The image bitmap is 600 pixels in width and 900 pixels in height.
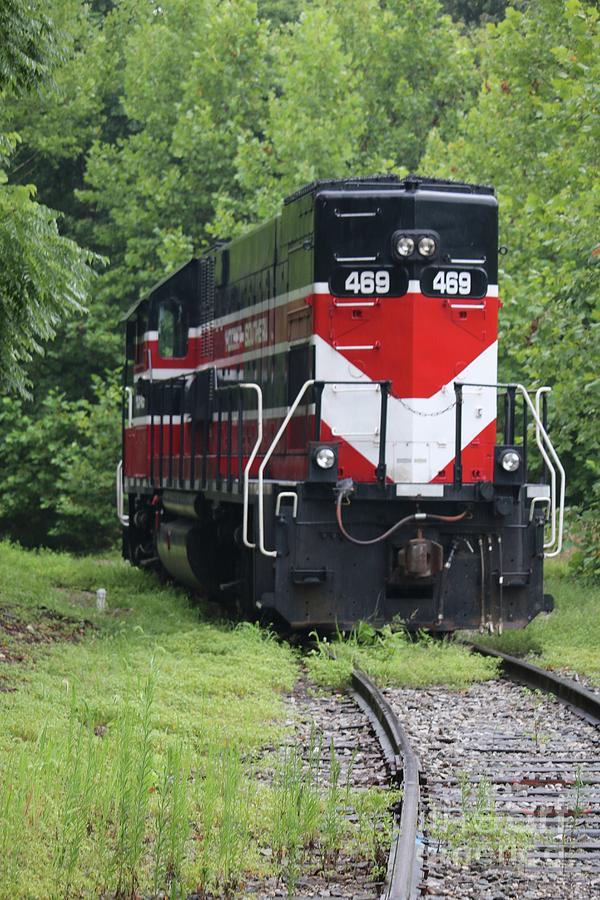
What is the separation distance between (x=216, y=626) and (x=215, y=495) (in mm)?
1282

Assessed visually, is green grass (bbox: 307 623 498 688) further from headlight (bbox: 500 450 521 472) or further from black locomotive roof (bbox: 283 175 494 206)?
black locomotive roof (bbox: 283 175 494 206)

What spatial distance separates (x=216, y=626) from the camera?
12.3 m

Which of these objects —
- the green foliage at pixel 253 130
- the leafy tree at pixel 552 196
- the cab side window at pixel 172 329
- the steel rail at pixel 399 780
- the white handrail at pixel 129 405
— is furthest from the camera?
the green foliage at pixel 253 130

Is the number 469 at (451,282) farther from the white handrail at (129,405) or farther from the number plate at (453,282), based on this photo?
the white handrail at (129,405)

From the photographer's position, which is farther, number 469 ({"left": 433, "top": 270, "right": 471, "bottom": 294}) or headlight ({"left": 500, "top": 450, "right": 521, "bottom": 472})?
number 469 ({"left": 433, "top": 270, "right": 471, "bottom": 294})

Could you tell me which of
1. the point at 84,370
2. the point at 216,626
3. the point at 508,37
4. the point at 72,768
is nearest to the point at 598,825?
the point at 72,768

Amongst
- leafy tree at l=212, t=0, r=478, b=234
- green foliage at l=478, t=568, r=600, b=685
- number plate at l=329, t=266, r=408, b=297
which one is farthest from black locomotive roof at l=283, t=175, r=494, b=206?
leafy tree at l=212, t=0, r=478, b=234

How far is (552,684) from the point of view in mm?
8766

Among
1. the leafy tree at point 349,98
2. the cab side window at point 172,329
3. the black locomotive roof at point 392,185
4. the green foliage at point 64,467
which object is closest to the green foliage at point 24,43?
the black locomotive roof at point 392,185

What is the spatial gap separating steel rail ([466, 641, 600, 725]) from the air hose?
3.81 ft

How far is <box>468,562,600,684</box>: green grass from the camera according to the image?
392 inches

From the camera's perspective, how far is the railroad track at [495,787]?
4.77 metres

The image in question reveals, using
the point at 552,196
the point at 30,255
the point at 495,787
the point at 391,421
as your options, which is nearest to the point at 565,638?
the point at 391,421

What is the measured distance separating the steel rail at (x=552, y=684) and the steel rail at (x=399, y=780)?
1.16 metres
